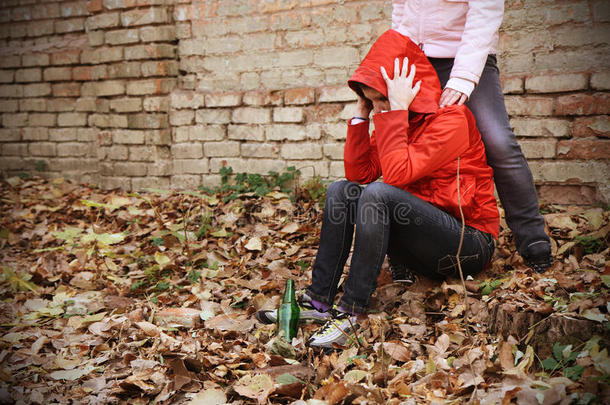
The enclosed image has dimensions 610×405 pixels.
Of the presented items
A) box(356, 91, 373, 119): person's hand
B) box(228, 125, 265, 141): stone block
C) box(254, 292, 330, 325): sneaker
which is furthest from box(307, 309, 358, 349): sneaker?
box(228, 125, 265, 141): stone block

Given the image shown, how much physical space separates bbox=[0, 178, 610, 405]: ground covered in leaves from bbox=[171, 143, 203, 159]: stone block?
0.73 metres

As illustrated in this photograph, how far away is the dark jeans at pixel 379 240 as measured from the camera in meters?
2.01

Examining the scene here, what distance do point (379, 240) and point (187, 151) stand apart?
8.78ft

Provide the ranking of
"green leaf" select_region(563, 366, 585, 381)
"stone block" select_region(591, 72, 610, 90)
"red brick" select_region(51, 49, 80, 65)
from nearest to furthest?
"green leaf" select_region(563, 366, 585, 381) < "stone block" select_region(591, 72, 610, 90) < "red brick" select_region(51, 49, 80, 65)

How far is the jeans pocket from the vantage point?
216 cm

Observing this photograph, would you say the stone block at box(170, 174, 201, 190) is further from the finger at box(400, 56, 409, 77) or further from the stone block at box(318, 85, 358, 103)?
the finger at box(400, 56, 409, 77)

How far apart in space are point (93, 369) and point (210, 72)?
2830 mm

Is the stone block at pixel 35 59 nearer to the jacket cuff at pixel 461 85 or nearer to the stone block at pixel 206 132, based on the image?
the stone block at pixel 206 132

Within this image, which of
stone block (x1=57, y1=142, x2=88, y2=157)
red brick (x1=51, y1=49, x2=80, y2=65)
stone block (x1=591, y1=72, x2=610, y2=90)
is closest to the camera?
stone block (x1=591, y1=72, x2=610, y2=90)

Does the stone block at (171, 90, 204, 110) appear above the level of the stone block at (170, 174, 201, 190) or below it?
above

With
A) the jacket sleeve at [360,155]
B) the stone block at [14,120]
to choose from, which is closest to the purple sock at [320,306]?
the jacket sleeve at [360,155]

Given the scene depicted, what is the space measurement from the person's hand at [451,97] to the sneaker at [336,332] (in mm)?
1027

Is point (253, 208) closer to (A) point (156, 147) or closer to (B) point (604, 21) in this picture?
(A) point (156, 147)

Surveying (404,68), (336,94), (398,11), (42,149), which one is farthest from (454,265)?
(42,149)
